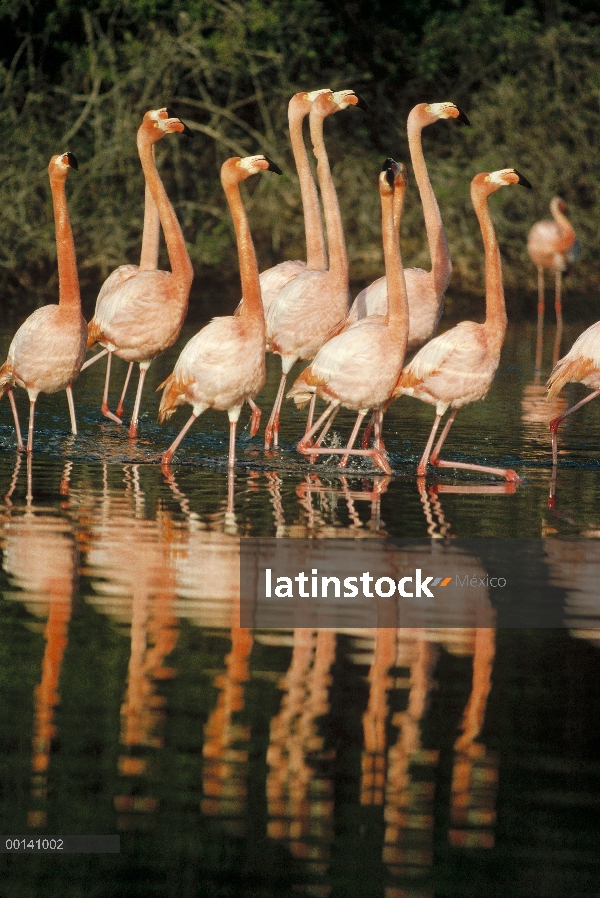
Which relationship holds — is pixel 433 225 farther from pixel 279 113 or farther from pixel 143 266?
pixel 279 113

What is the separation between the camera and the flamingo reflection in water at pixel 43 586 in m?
3.70

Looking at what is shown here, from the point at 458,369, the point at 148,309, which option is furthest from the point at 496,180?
the point at 148,309

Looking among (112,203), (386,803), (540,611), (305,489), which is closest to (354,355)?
(305,489)

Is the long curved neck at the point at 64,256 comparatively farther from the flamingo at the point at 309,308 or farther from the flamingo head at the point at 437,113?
the flamingo head at the point at 437,113

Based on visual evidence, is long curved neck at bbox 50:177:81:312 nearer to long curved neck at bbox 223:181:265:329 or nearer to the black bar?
long curved neck at bbox 223:181:265:329

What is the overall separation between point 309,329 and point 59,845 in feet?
19.1

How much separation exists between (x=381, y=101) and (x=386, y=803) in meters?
18.0

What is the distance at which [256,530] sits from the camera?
6.29 m

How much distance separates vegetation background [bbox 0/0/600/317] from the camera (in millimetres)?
17922

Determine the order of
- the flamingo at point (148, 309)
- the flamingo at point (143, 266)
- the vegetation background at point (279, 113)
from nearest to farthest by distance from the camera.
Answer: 1. the flamingo at point (148, 309)
2. the flamingo at point (143, 266)
3. the vegetation background at point (279, 113)

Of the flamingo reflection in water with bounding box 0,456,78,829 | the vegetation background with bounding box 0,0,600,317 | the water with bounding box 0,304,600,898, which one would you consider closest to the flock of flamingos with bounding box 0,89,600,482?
the water with bounding box 0,304,600,898

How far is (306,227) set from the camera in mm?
9586

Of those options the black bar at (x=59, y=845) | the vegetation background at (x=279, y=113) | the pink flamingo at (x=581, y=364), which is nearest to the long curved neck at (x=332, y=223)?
the pink flamingo at (x=581, y=364)

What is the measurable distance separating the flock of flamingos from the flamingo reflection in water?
4.00 feet
